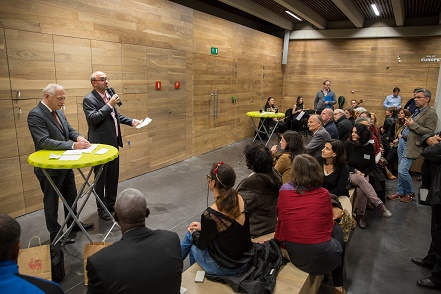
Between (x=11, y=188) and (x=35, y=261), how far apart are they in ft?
5.64

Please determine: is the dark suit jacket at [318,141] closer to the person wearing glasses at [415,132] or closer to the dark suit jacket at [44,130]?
the person wearing glasses at [415,132]

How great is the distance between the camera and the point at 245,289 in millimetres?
2059

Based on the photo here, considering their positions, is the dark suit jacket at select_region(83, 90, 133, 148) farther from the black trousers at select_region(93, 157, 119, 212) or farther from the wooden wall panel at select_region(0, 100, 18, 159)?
the wooden wall panel at select_region(0, 100, 18, 159)

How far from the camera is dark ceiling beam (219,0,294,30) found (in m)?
7.42

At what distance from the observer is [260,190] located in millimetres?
2678

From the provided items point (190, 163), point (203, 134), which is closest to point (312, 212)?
point (190, 163)

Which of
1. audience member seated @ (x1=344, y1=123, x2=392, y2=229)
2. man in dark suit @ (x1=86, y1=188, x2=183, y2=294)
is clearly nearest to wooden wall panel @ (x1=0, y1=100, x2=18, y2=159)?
man in dark suit @ (x1=86, y1=188, x2=183, y2=294)

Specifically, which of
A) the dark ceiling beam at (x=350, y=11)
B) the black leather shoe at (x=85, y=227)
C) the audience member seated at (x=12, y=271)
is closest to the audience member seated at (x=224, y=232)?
the audience member seated at (x=12, y=271)

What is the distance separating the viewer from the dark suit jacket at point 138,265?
4.54 ft

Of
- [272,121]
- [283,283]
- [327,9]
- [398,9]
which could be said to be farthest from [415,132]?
[327,9]

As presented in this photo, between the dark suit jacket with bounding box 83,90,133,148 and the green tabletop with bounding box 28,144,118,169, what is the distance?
0.66 metres

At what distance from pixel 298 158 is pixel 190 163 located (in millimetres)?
4257

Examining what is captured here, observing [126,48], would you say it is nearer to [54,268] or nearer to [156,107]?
[156,107]

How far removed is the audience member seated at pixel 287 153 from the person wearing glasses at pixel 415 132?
1.94 meters
